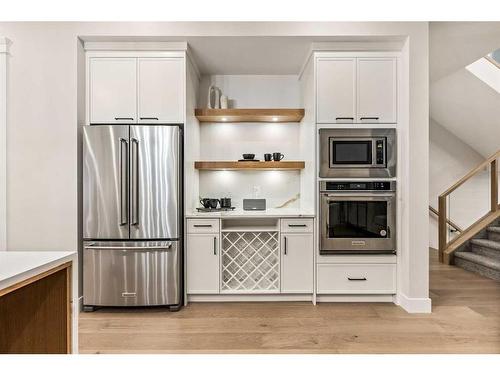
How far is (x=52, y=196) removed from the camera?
3.09 metres

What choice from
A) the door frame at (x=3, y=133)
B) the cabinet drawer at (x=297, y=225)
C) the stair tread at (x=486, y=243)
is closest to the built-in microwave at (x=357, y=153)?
the cabinet drawer at (x=297, y=225)

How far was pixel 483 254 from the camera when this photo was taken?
15.0ft

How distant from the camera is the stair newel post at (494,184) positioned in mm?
4836

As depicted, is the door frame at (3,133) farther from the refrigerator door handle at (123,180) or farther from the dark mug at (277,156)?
the dark mug at (277,156)

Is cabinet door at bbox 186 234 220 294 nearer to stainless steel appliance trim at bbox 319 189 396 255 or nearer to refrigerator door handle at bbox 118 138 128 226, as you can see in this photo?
refrigerator door handle at bbox 118 138 128 226

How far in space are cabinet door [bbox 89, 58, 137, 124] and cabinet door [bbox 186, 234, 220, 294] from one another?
129cm

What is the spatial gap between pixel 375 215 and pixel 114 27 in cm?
285

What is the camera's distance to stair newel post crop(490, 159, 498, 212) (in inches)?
190

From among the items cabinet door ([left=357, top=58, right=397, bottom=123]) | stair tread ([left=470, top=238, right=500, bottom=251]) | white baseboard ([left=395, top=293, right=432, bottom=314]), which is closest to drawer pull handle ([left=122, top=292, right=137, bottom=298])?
white baseboard ([left=395, top=293, right=432, bottom=314])

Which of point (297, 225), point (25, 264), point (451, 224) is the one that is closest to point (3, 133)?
point (25, 264)

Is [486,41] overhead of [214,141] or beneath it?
overhead

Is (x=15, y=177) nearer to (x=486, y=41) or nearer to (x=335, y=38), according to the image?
(x=335, y=38)

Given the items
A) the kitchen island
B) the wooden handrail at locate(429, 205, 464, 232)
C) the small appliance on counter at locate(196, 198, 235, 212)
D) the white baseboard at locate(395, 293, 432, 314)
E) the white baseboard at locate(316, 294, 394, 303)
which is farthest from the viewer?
the wooden handrail at locate(429, 205, 464, 232)

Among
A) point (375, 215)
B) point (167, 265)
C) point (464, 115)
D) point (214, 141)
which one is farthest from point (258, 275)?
point (464, 115)
